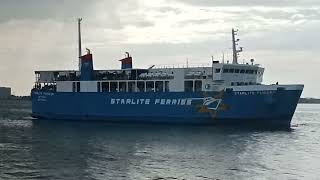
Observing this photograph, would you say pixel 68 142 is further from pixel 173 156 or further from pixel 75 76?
pixel 75 76

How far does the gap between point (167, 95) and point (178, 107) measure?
141cm

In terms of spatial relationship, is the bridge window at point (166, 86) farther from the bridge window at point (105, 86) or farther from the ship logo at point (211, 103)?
the bridge window at point (105, 86)

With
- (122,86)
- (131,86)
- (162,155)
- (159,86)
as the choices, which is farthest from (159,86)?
(162,155)

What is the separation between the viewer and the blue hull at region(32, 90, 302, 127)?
40406 mm

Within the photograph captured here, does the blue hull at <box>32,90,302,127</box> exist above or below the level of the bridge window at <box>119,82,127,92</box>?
below

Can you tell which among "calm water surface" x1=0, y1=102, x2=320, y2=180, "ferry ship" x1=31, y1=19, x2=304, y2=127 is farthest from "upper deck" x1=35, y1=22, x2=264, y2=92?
"calm water surface" x1=0, y1=102, x2=320, y2=180

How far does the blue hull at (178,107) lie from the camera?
40406 millimetres

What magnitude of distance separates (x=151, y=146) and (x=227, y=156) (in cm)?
561

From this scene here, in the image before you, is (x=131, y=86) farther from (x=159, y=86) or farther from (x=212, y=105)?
(x=212, y=105)

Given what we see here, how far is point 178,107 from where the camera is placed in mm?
43281

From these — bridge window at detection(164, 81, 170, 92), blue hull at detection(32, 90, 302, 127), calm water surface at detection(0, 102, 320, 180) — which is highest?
bridge window at detection(164, 81, 170, 92)

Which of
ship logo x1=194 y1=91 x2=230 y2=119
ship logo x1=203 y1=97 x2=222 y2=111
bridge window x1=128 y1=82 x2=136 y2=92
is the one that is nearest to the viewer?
ship logo x1=194 y1=91 x2=230 y2=119

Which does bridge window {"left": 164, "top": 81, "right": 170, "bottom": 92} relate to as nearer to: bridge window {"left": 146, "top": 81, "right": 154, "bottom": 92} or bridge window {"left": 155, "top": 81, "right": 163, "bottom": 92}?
bridge window {"left": 155, "top": 81, "right": 163, "bottom": 92}

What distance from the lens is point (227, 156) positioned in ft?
80.9
